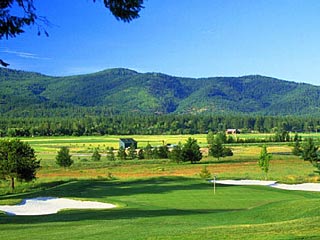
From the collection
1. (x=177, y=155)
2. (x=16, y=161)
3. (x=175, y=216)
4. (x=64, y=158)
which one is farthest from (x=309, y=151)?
(x=175, y=216)

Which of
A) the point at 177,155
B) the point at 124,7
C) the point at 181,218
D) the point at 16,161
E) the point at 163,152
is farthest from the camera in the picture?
the point at 163,152

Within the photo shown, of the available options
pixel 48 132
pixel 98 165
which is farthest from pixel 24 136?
pixel 98 165

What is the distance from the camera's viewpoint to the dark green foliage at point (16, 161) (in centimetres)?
5044

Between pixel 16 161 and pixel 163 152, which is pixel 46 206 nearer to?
pixel 16 161

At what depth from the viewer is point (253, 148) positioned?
12075 centimetres

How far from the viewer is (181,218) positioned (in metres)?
23.3

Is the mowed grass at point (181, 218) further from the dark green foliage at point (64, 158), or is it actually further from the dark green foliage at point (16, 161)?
the dark green foliage at point (64, 158)

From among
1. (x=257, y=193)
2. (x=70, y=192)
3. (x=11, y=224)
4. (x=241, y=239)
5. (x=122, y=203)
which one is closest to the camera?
(x=241, y=239)

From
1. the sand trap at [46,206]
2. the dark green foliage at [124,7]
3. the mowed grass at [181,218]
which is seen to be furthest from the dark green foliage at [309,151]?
the dark green foliage at [124,7]

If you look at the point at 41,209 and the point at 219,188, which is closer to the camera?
the point at 41,209

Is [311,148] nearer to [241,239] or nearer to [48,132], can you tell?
[241,239]

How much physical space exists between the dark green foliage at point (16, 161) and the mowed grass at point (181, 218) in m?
11.6

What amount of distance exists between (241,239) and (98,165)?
7095cm

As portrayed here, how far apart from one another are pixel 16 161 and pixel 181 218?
31351mm
